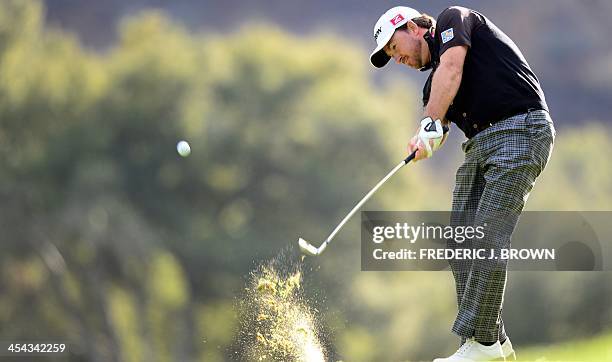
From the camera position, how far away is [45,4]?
Result: 37.3 m

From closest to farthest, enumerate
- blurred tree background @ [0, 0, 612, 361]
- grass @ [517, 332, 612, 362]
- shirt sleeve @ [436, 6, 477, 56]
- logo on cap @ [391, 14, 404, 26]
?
shirt sleeve @ [436, 6, 477, 56], logo on cap @ [391, 14, 404, 26], grass @ [517, 332, 612, 362], blurred tree background @ [0, 0, 612, 361]

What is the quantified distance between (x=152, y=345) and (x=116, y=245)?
13.9 feet

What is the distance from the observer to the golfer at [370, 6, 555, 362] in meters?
5.59

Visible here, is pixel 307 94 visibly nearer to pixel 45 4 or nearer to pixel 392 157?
pixel 392 157

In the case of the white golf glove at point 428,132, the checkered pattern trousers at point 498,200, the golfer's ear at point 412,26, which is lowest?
the checkered pattern trousers at point 498,200

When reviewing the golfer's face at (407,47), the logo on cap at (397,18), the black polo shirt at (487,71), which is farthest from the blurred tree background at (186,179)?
the black polo shirt at (487,71)

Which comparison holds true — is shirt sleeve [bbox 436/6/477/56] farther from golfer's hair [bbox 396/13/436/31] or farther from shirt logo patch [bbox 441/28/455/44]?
golfer's hair [bbox 396/13/436/31]

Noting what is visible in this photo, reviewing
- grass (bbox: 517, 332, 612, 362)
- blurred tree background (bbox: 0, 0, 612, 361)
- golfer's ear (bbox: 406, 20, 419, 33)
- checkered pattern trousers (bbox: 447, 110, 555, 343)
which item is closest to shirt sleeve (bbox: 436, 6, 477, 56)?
golfer's ear (bbox: 406, 20, 419, 33)

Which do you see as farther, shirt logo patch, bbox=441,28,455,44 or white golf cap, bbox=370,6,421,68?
white golf cap, bbox=370,6,421,68

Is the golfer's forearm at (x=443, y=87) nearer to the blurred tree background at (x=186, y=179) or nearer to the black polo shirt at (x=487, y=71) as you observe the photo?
the black polo shirt at (x=487, y=71)

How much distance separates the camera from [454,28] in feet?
18.7

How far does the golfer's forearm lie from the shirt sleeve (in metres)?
0.13

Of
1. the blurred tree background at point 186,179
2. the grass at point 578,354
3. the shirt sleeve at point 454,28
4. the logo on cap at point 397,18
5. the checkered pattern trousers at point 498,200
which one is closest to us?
the checkered pattern trousers at point 498,200

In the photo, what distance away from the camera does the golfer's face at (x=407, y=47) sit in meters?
6.10
